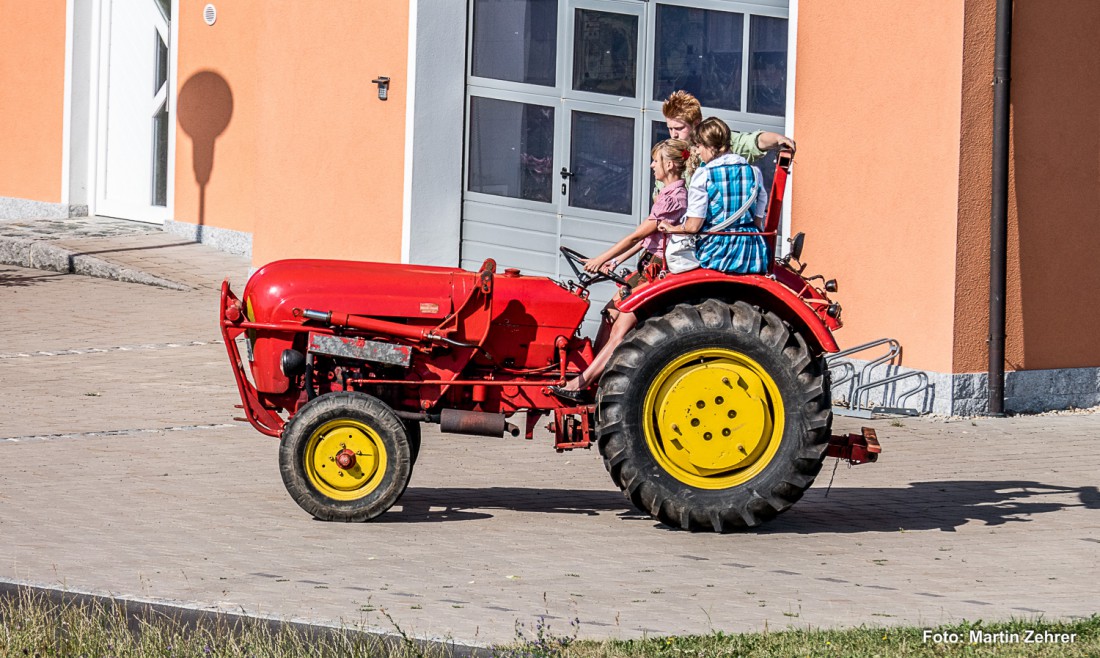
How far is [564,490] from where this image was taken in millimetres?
8469

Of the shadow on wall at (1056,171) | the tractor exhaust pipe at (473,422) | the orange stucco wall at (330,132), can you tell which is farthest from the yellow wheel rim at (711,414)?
the orange stucco wall at (330,132)

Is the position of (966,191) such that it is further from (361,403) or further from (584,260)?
(361,403)

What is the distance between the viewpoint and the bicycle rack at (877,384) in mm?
10695

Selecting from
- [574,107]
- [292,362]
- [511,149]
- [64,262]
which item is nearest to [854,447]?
[292,362]

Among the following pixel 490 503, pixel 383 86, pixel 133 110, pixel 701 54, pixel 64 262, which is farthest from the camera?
pixel 133 110

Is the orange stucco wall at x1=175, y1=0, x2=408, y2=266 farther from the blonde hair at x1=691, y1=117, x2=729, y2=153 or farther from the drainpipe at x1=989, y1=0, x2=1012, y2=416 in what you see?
the blonde hair at x1=691, y1=117, x2=729, y2=153

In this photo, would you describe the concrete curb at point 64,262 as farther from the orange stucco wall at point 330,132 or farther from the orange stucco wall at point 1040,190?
the orange stucco wall at point 1040,190

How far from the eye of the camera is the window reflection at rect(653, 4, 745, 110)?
12391 millimetres

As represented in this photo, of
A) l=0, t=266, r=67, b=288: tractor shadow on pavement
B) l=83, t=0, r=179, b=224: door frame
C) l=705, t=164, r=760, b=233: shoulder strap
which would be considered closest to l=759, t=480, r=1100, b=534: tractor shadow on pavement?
l=705, t=164, r=760, b=233: shoulder strap

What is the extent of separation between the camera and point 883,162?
35.5 ft

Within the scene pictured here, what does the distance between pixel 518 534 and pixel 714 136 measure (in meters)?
2.09

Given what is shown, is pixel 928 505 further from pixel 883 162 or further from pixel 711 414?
pixel 883 162

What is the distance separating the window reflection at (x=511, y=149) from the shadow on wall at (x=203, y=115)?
4382 mm

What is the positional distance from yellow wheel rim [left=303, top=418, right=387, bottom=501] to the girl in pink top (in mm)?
920
